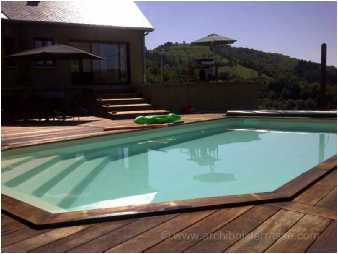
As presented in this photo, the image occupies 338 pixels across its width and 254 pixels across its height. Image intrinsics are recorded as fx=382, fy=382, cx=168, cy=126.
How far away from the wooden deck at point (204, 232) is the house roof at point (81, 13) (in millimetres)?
11976

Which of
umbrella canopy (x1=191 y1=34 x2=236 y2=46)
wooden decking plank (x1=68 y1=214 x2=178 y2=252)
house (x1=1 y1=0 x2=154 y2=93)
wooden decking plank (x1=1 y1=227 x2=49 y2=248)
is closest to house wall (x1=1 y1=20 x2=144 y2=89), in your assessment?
house (x1=1 y1=0 x2=154 y2=93)

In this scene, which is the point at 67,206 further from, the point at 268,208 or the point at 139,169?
the point at 268,208

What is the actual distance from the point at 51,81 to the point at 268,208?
1252 centimetres

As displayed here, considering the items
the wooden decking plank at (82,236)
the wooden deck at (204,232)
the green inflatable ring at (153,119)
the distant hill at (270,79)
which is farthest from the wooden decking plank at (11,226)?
the distant hill at (270,79)

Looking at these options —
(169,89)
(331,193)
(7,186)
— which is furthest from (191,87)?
(331,193)

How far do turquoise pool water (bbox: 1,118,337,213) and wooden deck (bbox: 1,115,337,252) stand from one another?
1.43m

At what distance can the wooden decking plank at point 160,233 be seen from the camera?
2.56 metres

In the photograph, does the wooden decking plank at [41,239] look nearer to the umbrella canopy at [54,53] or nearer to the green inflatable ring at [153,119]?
the green inflatable ring at [153,119]

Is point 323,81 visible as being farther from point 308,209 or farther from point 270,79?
point 270,79

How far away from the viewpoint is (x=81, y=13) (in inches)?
595

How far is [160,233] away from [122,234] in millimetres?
277

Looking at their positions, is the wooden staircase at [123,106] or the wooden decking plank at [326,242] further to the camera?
the wooden staircase at [123,106]

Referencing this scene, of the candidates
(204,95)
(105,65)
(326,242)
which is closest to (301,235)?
(326,242)

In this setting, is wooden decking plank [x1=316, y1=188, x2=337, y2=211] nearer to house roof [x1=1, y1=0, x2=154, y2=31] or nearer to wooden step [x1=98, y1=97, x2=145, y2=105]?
wooden step [x1=98, y1=97, x2=145, y2=105]
